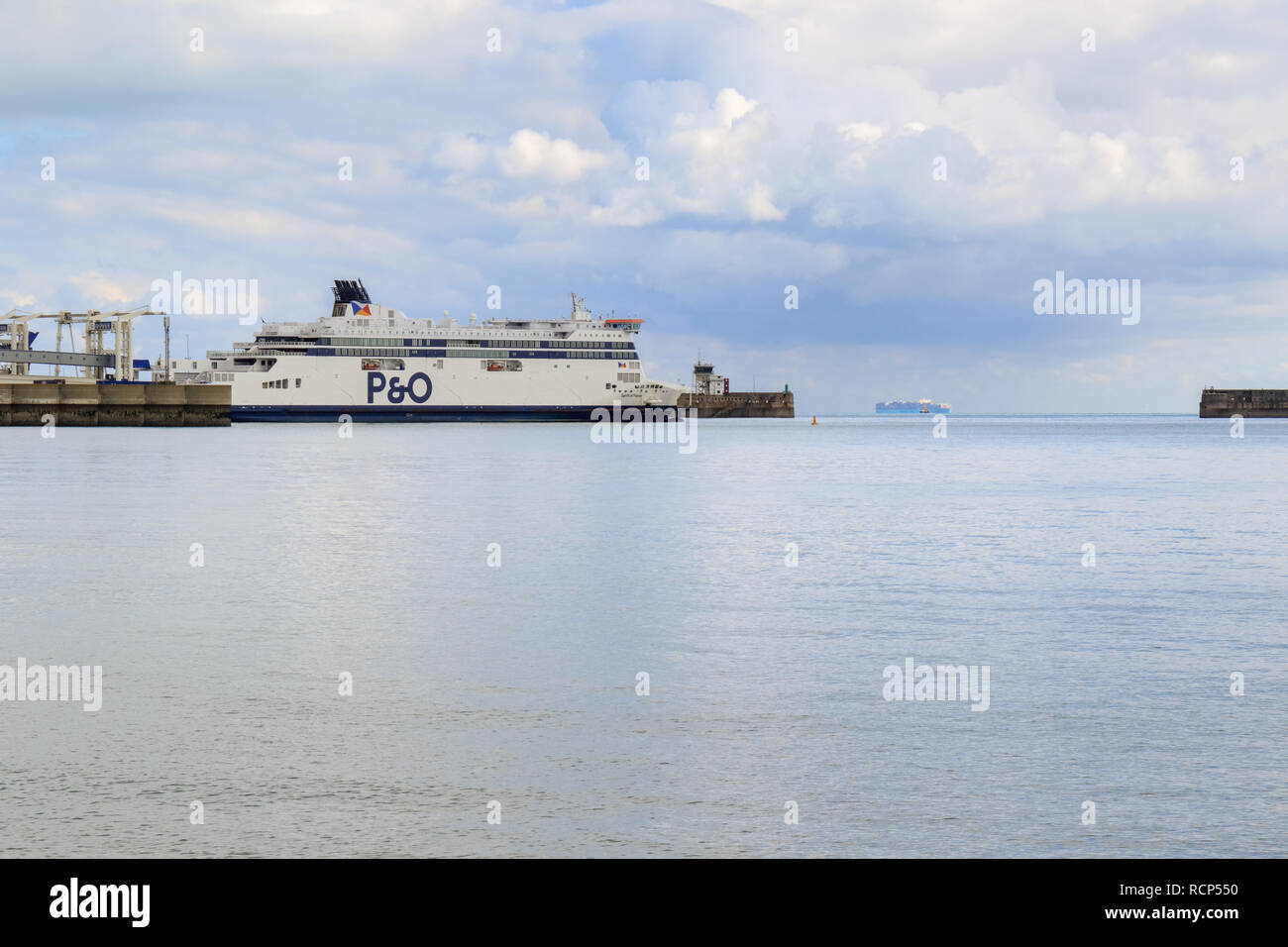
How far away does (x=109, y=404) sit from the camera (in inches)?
4264

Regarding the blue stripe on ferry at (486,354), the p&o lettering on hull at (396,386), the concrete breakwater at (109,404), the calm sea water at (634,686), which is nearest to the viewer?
the calm sea water at (634,686)

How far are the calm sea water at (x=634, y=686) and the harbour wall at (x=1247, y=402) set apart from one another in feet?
582

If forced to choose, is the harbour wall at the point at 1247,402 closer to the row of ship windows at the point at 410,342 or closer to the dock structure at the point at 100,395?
the row of ship windows at the point at 410,342

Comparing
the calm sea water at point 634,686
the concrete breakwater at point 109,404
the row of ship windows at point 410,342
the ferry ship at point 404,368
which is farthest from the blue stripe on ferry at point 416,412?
the calm sea water at point 634,686

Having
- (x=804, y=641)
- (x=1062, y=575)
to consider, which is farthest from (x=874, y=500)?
(x=804, y=641)

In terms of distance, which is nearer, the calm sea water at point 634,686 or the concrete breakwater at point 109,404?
the calm sea water at point 634,686

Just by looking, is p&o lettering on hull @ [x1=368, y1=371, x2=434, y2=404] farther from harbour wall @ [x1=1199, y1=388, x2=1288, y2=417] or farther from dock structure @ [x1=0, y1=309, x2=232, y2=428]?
harbour wall @ [x1=1199, y1=388, x2=1288, y2=417]

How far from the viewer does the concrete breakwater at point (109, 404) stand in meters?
107

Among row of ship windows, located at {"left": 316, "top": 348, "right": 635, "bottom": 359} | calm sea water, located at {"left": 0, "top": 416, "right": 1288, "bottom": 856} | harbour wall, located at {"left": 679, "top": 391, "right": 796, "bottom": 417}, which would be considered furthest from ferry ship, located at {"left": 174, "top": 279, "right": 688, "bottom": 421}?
calm sea water, located at {"left": 0, "top": 416, "right": 1288, "bottom": 856}

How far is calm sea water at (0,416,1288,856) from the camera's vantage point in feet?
25.1

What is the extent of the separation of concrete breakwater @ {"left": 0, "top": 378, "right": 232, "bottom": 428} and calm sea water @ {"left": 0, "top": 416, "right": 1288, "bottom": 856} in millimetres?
85861

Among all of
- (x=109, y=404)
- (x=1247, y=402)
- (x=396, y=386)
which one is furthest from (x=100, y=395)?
(x=1247, y=402)

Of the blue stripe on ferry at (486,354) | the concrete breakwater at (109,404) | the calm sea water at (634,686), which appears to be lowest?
the calm sea water at (634,686)

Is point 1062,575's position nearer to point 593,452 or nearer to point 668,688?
point 668,688
